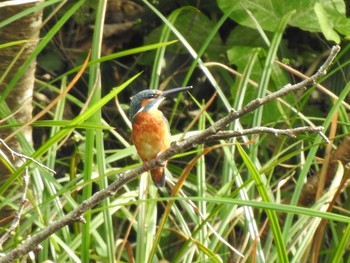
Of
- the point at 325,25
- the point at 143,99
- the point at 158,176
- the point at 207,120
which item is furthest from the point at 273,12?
the point at 158,176

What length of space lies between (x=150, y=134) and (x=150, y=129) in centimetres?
3

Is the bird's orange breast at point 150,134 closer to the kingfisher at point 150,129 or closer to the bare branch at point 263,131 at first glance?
the kingfisher at point 150,129

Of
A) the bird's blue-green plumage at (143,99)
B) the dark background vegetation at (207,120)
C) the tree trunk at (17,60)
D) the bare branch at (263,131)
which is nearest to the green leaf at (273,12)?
the dark background vegetation at (207,120)

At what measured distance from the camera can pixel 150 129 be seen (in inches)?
92.4

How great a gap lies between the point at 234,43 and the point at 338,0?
0.57 m

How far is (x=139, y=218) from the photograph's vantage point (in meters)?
2.95

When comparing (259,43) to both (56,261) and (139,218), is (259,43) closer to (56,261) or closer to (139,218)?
(139,218)

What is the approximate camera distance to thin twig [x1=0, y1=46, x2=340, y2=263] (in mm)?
1533

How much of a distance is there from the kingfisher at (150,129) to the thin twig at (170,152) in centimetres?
45

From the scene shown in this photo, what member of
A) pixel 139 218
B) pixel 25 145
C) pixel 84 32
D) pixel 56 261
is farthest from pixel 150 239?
pixel 84 32

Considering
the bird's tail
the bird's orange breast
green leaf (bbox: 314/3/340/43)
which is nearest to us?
the bird's orange breast

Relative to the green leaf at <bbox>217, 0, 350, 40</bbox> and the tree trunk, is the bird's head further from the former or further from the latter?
the green leaf at <bbox>217, 0, 350, 40</bbox>

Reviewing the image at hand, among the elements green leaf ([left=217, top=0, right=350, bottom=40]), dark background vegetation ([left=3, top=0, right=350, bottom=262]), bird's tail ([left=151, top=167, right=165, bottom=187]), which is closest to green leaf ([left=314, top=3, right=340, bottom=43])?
dark background vegetation ([left=3, top=0, right=350, bottom=262])

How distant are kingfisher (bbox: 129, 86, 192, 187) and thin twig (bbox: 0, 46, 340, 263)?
451 millimetres
